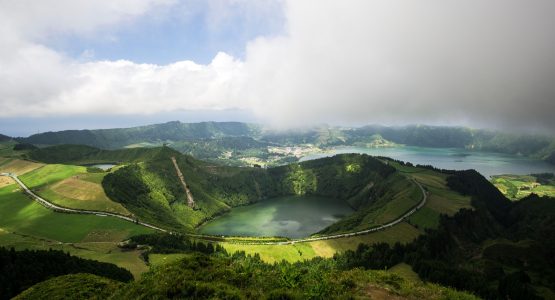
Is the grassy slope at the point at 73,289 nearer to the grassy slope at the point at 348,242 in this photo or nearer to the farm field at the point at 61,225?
the grassy slope at the point at 348,242

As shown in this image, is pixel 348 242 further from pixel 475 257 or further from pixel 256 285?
pixel 256 285

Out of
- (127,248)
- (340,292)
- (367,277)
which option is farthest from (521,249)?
(127,248)

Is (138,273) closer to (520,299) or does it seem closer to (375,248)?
(375,248)

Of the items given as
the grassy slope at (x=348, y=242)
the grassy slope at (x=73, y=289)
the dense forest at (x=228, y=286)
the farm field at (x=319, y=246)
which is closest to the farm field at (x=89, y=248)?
the grassy slope at (x=73, y=289)

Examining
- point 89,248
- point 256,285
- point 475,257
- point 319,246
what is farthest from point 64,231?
point 475,257

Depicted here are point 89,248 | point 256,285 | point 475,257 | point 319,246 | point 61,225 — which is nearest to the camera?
point 256,285

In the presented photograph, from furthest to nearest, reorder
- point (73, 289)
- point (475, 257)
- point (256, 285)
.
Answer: point (475, 257) → point (73, 289) → point (256, 285)

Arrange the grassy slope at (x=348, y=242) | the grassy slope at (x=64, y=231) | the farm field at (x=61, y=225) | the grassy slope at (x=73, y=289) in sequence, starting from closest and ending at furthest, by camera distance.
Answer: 1. the grassy slope at (x=73, y=289)
2. the grassy slope at (x=64, y=231)
3. the grassy slope at (x=348, y=242)
4. the farm field at (x=61, y=225)

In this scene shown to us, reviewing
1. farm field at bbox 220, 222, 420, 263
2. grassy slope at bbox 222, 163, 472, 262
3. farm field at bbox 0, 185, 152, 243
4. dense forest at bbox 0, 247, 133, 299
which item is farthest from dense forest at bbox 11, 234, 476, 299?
farm field at bbox 0, 185, 152, 243
